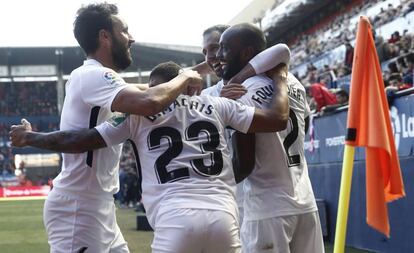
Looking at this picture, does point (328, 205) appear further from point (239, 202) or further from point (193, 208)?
point (193, 208)

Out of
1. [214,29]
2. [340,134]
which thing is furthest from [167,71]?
[340,134]

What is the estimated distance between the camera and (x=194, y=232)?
113 inches

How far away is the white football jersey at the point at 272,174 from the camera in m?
3.54

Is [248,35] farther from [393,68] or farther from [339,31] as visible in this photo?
[339,31]

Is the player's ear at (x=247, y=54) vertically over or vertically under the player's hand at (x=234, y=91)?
over

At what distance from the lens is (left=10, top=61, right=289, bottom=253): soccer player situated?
2.90 meters

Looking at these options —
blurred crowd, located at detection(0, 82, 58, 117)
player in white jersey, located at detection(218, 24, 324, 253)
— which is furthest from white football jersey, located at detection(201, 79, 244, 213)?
blurred crowd, located at detection(0, 82, 58, 117)

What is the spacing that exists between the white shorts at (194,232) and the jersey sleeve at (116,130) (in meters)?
0.46

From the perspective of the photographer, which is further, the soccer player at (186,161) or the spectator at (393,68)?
the spectator at (393,68)

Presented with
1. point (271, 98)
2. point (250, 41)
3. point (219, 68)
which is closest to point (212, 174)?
point (271, 98)

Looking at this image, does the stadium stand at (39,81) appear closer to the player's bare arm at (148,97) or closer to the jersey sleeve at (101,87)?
the jersey sleeve at (101,87)

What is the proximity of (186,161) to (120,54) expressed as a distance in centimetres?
90

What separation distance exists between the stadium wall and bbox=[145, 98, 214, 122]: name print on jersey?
436 centimetres

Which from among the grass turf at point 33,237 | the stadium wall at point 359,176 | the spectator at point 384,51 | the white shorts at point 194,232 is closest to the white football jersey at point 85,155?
the white shorts at point 194,232
